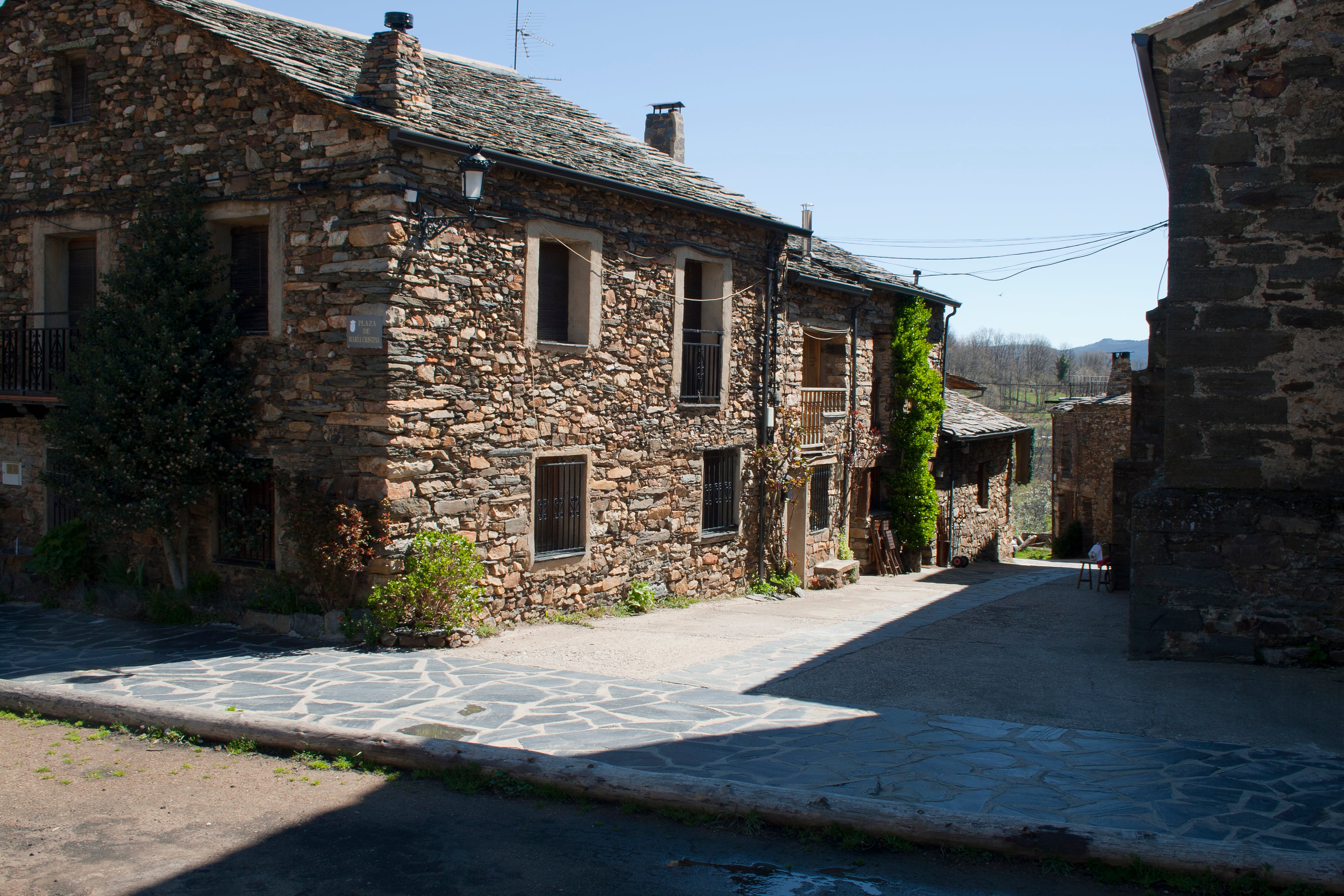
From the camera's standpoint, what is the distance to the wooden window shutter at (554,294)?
447 inches

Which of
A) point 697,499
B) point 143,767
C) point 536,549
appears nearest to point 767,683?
point 536,549

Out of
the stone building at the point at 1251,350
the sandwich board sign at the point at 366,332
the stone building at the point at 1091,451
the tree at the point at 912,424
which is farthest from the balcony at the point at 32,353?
the stone building at the point at 1091,451

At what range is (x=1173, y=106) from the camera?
8.36m

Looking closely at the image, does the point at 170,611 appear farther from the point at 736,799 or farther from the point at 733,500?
the point at 736,799

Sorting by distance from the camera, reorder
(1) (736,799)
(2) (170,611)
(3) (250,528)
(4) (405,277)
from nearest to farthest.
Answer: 1. (1) (736,799)
2. (4) (405,277)
3. (3) (250,528)
4. (2) (170,611)

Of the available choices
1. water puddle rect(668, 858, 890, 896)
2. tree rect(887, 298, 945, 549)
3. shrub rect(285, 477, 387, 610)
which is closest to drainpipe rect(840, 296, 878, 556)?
tree rect(887, 298, 945, 549)

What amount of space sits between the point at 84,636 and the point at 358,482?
311cm

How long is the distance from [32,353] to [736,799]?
10.2m

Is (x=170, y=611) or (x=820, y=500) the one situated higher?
(x=820, y=500)

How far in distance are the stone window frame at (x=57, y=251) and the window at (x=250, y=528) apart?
3.02 meters

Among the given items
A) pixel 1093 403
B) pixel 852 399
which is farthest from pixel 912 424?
pixel 1093 403

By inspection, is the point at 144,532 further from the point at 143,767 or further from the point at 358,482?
the point at 143,767

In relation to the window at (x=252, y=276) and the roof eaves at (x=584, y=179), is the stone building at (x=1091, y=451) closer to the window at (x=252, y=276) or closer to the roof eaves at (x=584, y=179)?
the roof eaves at (x=584, y=179)

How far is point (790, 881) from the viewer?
4.56 m
